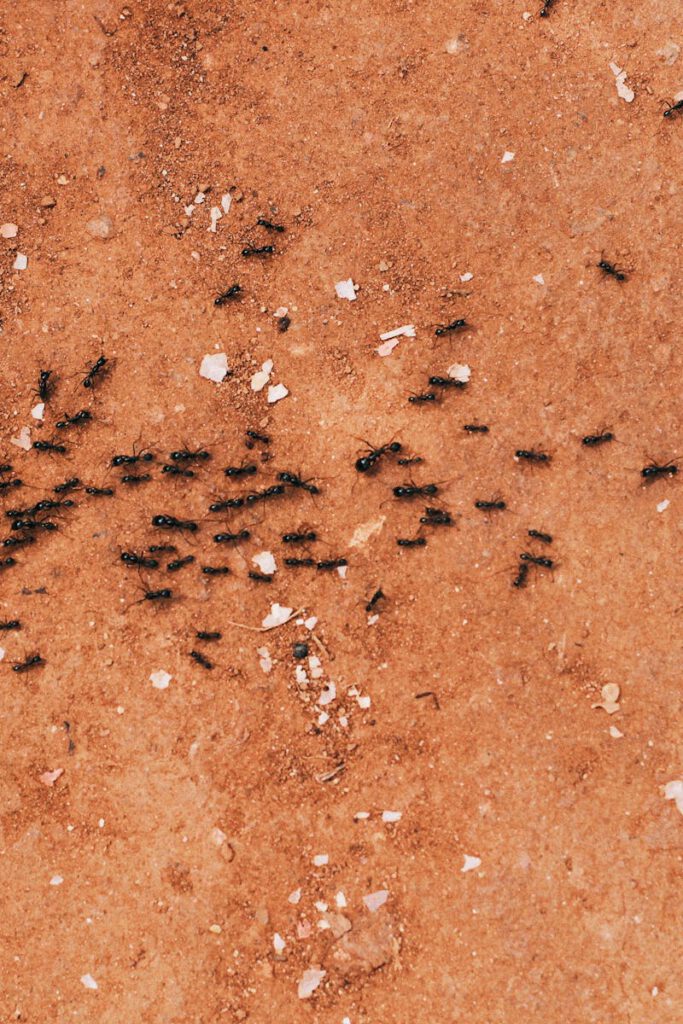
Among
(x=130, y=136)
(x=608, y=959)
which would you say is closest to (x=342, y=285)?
(x=130, y=136)

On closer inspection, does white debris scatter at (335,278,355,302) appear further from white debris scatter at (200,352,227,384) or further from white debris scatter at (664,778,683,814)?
white debris scatter at (664,778,683,814)

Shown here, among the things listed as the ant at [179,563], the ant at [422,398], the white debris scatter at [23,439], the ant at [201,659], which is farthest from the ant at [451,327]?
the white debris scatter at [23,439]

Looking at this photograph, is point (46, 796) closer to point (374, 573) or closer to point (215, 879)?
point (215, 879)

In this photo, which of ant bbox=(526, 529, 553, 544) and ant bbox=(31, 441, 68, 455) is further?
ant bbox=(31, 441, 68, 455)

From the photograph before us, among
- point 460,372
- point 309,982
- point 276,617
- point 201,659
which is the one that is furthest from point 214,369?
point 309,982

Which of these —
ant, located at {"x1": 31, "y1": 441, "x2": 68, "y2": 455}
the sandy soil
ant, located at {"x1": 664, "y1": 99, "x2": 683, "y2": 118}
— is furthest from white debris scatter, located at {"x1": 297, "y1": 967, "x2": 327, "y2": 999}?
ant, located at {"x1": 664, "y1": 99, "x2": 683, "y2": 118}

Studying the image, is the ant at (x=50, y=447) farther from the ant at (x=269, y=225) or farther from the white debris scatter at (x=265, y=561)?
the ant at (x=269, y=225)

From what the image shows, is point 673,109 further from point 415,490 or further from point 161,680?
point 161,680
